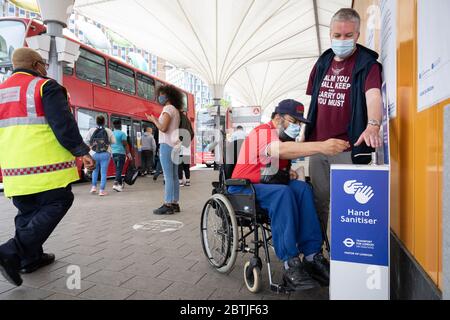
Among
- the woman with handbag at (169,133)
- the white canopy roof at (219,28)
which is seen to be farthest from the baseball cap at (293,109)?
the white canopy roof at (219,28)

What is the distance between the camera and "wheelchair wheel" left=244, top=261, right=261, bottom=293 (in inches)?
90.6

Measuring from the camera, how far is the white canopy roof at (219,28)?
13469mm

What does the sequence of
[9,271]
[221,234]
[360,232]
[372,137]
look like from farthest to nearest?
[221,234] → [9,271] → [372,137] → [360,232]

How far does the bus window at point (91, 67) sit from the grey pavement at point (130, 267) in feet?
17.7

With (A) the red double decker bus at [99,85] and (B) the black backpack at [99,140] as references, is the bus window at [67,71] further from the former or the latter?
(B) the black backpack at [99,140]

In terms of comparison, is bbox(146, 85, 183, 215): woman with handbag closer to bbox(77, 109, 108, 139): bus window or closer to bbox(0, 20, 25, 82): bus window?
bbox(0, 20, 25, 82): bus window

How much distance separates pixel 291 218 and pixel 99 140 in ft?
19.8

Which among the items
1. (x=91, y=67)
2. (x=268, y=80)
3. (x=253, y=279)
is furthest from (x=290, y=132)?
(x=268, y=80)

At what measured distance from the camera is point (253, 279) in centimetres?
241

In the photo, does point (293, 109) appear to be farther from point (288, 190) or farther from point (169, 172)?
point (169, 172)

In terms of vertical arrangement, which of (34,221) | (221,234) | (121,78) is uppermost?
(121,78)

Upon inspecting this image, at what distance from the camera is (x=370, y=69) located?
2291mm
